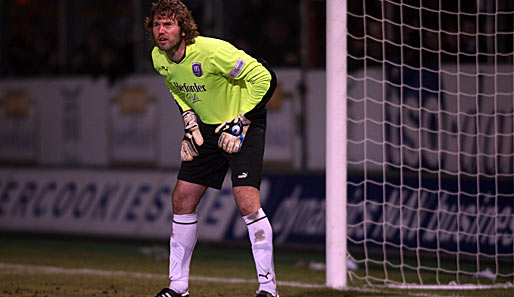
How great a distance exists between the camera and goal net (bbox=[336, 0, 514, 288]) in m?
8.89

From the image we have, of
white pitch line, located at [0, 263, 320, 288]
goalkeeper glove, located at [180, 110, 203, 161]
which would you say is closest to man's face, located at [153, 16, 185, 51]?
goalkeeper glove, located at [180, 110, 203, 161]

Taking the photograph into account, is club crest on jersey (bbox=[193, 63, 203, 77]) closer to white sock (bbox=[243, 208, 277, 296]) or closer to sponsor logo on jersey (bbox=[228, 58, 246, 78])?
sponsor logo on jersey (bbox=[228, 58, 246, 78])

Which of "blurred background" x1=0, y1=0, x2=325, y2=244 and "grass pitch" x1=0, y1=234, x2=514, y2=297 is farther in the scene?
"blurred background" x1=0, y1=0, x2=325, y2=244

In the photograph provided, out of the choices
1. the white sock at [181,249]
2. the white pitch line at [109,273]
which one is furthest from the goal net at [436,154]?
the white sock at [181,249]

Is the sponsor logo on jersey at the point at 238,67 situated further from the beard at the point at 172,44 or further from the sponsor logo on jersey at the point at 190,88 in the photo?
the beard at the point at 172,44

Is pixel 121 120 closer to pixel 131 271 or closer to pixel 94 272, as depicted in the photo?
pixel 131 271

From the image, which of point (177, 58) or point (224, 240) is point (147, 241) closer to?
point (224, 240)

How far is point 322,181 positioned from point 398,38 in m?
1.82

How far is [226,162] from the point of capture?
6.25m

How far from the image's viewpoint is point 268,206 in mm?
10805

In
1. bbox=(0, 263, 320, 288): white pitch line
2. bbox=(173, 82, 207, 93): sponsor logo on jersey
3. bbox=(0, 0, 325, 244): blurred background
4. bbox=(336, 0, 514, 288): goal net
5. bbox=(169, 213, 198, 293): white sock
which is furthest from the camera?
bbox=(0, 0, 325, 244): blurred background

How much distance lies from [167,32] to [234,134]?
30.5 inches

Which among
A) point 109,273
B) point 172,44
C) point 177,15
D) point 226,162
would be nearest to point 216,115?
point 226,162

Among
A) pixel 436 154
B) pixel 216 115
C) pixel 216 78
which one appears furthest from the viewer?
pixel 436 154
